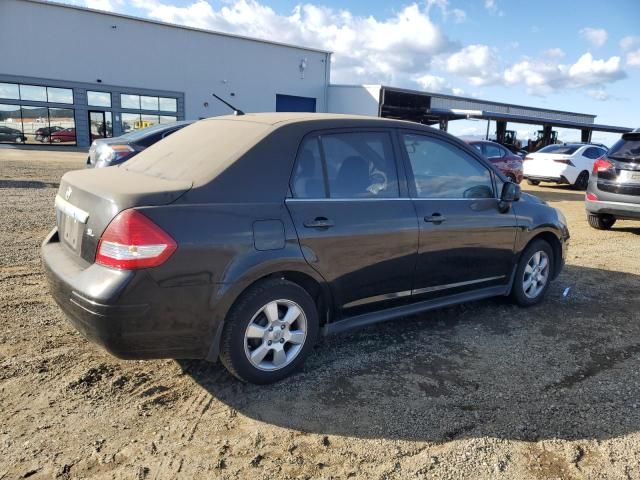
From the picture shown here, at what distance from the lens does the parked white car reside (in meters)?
17.0

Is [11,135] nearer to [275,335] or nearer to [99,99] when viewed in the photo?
[99,99]

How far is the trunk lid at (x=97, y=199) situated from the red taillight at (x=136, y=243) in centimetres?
8

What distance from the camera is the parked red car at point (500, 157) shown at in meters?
15.0

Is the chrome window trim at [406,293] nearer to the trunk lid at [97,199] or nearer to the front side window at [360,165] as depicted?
the front side window at [360,165]

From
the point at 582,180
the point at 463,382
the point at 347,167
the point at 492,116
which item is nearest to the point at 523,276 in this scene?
the point at 463,382

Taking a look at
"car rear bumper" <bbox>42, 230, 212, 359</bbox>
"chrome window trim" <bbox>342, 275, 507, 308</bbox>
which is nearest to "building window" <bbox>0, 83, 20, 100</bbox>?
"car rear bumper" <bbox>42, 230, 212, 359</bbox>

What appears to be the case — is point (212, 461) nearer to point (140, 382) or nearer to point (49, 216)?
point (140, 382)

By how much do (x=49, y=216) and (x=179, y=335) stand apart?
20.5ft

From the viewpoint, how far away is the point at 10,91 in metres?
27.7

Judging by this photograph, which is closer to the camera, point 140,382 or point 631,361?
point 140,382

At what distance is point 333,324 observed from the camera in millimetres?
3613

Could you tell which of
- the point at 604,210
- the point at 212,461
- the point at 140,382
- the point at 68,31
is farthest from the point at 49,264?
the point at 68,31

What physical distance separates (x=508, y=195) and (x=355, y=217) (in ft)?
5.64

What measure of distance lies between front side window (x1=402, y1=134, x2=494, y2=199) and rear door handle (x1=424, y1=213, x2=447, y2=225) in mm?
162
